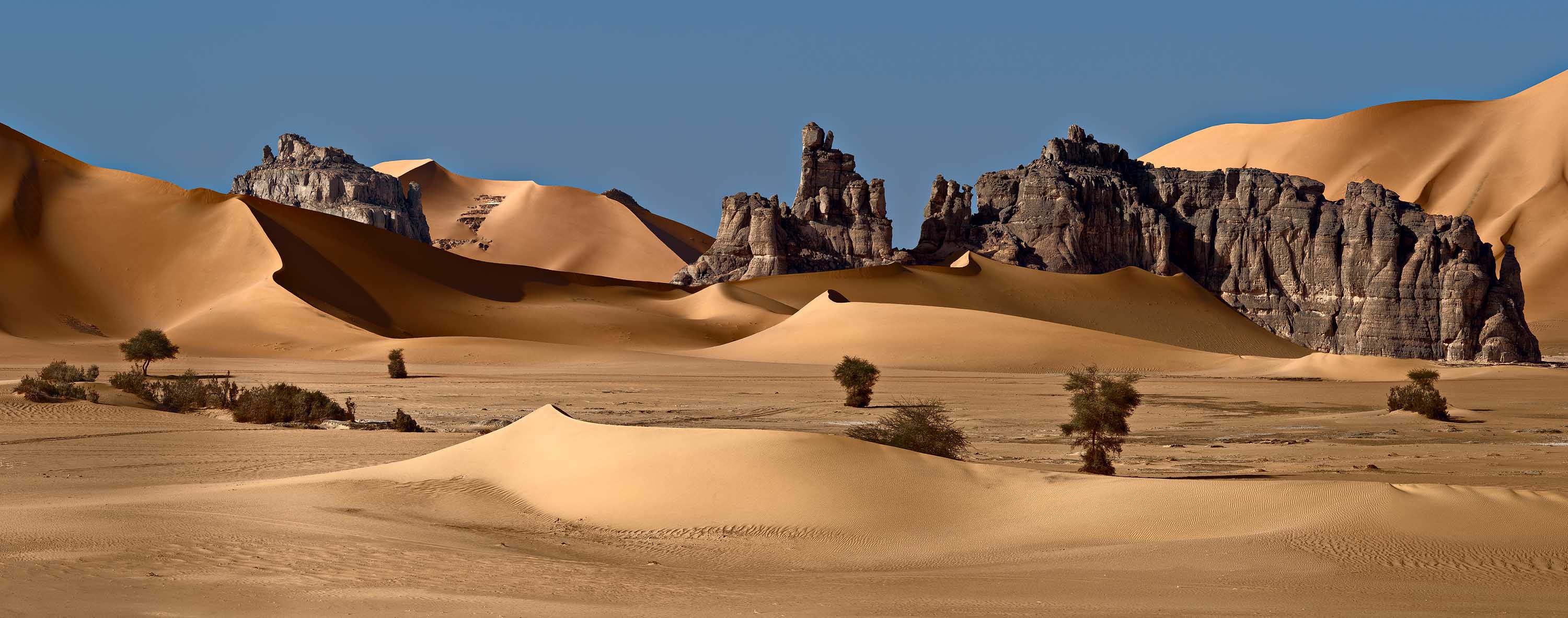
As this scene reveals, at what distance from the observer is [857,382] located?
3428cm

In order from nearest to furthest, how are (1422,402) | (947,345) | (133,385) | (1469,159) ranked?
(133,385), (1422,402), (947,345), (1469,159)

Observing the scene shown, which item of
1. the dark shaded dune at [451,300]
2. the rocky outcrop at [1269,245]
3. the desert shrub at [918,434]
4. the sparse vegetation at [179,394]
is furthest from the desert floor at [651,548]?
the rocky outcrop at [1269,245]

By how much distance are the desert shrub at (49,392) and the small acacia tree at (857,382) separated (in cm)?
1727

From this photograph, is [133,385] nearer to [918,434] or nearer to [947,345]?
[918,434]

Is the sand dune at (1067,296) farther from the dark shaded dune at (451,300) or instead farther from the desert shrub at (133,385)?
the desert shrub at (133,385)

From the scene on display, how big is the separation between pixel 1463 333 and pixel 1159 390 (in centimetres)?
6219

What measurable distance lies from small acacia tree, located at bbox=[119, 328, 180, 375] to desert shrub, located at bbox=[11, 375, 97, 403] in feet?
59.3

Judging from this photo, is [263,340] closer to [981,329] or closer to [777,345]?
[777,345]

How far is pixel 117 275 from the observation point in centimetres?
7350

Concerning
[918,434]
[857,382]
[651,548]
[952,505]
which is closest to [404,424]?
[918,434]

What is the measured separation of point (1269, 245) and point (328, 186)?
83536 mm

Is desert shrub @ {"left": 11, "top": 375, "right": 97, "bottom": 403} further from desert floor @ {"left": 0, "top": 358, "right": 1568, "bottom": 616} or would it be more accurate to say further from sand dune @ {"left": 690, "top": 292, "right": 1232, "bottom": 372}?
sand dune @ {"left": 690, "top": 292, "right": 1232, "bottom": 372}

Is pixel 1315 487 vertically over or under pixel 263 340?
under

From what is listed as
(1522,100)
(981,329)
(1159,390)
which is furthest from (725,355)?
(1522,100)
